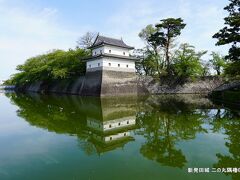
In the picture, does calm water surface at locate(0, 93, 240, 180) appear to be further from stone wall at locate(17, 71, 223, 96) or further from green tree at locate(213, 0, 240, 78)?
stone wall at locate(17, 71, 223, 96)

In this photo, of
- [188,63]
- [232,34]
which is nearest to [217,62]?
[188,63]

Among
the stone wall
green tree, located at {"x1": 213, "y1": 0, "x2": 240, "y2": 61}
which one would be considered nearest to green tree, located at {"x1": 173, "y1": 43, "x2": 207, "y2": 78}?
the stone wall

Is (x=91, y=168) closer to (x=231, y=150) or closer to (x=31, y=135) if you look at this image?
(x=231, y=150)

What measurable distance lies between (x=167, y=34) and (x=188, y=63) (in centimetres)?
510

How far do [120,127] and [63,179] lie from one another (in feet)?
16.3

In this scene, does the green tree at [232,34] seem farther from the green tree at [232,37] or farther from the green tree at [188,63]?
the green tree at [188,63]

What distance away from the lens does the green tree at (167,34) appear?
29.7 m

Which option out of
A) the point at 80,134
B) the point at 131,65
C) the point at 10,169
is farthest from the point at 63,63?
the point at 10,169

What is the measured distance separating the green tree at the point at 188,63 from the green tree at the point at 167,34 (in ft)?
6.09

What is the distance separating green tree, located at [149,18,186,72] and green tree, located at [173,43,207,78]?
73.1 inches

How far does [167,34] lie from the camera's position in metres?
30.8

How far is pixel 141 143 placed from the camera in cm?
675

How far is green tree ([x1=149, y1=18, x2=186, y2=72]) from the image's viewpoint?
29734mm

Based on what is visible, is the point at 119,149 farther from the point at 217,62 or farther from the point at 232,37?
the point at 217,62
